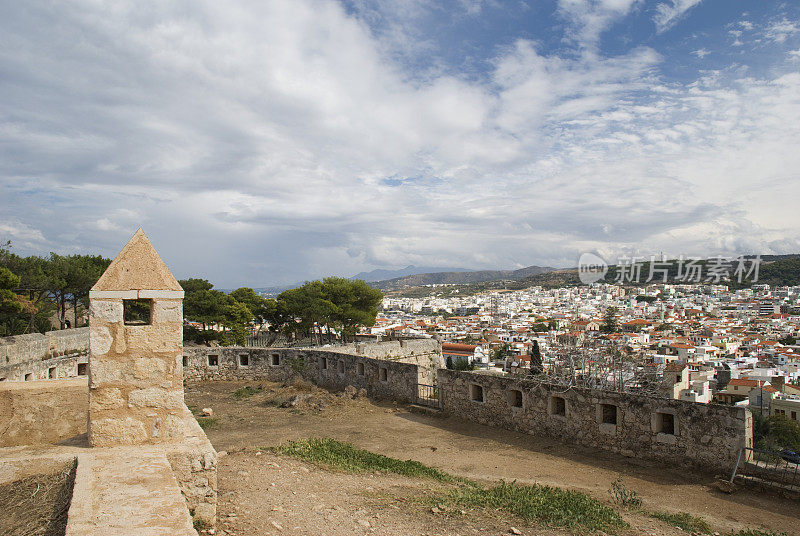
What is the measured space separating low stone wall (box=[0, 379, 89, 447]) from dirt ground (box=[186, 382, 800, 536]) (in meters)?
2.11

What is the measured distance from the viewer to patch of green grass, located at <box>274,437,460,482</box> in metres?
8.33

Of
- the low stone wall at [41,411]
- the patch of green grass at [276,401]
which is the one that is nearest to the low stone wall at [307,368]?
the patch of green grass at [276,401]

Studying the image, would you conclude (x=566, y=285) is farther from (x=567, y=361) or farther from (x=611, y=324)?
(x=567, y=361)

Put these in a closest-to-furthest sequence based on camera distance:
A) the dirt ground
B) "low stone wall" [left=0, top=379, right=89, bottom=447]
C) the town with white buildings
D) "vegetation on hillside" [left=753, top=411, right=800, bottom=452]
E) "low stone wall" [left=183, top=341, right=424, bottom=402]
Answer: the dirt ground, "low stone wall" [left=0, top=379, right=89, bottom=447], "vegetation on hillside" [left=753, top=411, right=800, bottom=452], the town with white buildings, "low stone wall" [left=183, top=341, right=424, bottom=402]

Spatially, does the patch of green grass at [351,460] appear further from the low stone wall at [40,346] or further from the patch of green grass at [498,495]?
the low stone wall at [40,346]

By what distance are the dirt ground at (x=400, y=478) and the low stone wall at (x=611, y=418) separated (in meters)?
0.31

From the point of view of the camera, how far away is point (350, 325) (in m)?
37.6

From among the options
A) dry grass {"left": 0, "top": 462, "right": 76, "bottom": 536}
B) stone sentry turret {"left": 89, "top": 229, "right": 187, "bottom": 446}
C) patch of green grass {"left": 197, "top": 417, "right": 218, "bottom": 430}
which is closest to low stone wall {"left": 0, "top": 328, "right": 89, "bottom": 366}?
patch of green grass {"left": 197, "top": 417, "right": 218, "bottom": 430}

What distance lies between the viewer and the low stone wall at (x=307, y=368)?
55.4ft

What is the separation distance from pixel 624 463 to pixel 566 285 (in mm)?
134167

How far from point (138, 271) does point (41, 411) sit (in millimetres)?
2610

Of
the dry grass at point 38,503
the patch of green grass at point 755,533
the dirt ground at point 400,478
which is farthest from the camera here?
the patch of green grass at point 755,533

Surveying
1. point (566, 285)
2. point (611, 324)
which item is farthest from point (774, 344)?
point (566, 285)

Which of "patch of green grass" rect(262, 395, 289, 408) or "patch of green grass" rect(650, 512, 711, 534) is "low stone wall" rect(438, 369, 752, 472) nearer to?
Answer: "patch of green grass" rect(650, 512, 711, 534)
